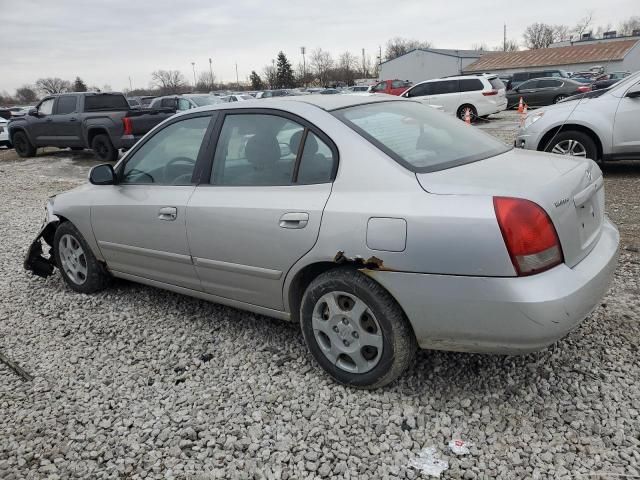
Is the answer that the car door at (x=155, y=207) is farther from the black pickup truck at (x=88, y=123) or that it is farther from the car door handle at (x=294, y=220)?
the black pickup truck at (x=88, y=123)

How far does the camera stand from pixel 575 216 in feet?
8.11

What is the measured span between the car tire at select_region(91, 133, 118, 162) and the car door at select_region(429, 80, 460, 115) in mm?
10754

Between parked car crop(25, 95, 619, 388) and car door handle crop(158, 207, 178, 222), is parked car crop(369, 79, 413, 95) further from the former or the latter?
car door handle crop(158, 207, 178, 222)

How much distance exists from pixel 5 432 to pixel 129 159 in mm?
2020

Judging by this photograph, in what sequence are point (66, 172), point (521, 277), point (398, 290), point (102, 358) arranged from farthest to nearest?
1. point (66, 172)
2. point (102, 358)
3. point (398, 290)
4. point (521, 277)

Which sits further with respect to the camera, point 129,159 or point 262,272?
point 129,159

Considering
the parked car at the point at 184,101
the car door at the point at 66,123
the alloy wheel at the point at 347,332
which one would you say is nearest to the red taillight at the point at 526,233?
the alloy wheel at the point at 347,332

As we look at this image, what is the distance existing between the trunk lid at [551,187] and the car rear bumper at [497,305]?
0.15m

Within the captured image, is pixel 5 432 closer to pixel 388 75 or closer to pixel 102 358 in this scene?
pixel 102 358

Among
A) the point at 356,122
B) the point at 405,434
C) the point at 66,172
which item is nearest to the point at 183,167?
the point at 356,122

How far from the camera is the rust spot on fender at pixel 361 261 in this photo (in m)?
2.45

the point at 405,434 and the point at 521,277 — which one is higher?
the point at 521,277

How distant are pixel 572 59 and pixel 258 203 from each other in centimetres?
6058

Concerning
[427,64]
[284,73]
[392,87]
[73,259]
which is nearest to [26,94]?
[284,73]
